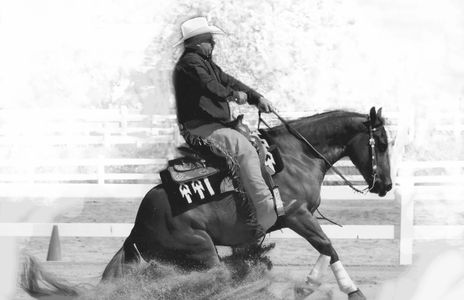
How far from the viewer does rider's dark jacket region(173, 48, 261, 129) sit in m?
5.22

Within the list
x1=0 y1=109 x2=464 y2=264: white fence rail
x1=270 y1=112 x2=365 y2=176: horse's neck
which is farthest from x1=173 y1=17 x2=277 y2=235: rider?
x1=0 y1=109 x2=464 y2=264: white fence rail

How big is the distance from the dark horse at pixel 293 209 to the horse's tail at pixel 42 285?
0.40m

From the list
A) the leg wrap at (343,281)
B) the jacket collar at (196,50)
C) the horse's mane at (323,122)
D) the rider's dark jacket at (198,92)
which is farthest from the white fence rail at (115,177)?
the jacket collar at (196,50)

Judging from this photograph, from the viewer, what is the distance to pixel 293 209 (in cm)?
549

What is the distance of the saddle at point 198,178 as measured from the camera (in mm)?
5285

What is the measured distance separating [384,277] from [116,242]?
3.79m

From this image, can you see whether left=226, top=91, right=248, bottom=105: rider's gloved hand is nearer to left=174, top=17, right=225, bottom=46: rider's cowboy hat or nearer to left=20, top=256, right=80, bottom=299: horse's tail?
left=174, top=17, right=225, bottom=46: rider's cowboy hat

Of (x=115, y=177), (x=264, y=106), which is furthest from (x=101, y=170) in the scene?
(x=264, y=106)

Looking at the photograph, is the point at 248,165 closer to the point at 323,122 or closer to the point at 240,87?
the point at 240,87

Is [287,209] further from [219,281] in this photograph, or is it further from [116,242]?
[116,242]

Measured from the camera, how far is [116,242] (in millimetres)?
10070

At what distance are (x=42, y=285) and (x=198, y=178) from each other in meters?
1.32

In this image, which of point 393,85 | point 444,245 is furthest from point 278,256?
point 393,85

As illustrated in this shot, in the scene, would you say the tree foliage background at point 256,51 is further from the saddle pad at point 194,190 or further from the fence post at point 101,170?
the saddle pad at point 194,190
